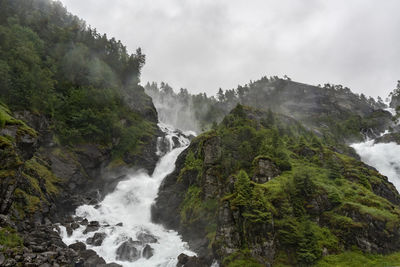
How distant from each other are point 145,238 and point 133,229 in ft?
10.4

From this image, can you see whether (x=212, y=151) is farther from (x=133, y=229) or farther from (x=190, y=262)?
(x=190, y=262)

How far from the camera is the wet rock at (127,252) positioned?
27.8m

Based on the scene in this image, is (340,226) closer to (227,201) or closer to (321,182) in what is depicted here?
(321,182)

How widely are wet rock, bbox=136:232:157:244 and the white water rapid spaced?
47030 millimetres

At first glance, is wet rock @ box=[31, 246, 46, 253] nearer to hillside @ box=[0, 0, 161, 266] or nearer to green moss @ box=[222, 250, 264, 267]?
hillside @ box=[0, 0, 161, 266]

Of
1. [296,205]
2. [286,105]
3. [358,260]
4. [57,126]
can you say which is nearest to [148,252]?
[296,205]

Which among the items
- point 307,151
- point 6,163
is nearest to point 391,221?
point 307,151

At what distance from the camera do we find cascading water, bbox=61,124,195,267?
2803 centimetres

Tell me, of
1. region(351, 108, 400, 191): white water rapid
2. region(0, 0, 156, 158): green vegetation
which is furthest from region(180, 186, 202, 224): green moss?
region(351, 108, 400, 191): white water rapid

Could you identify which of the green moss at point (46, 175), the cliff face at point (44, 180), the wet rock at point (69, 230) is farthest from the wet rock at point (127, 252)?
the green moss at point (46, 175)

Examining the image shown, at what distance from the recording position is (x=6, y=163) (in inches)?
864

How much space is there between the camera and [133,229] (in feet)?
112

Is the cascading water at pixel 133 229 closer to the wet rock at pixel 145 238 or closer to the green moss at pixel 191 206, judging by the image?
the wet rock at pixel 145 238

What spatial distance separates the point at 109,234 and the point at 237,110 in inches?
1324
